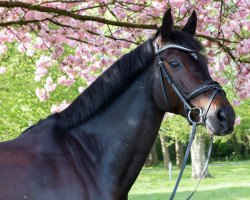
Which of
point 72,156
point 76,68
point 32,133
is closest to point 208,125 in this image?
point 72,156

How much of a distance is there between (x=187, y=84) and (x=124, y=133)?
56 centimetres

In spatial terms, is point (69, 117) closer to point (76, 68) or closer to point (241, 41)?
point (241, 41)

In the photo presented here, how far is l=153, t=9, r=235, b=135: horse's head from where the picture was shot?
3.26m

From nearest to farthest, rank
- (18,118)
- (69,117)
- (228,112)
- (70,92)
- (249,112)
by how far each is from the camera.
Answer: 1. (228,112)
2. (69,117)
3. (18,118)
4. (70,92)
5. (249,112)

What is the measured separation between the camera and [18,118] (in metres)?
16.0

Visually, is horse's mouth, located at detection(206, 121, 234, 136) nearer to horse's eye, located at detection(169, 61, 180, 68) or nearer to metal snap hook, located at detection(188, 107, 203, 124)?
metal snap hook, located at detection(188, 107, 203, 124)

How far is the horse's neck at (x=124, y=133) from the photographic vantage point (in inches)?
135

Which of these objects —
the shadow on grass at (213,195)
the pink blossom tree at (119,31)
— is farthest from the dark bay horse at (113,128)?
the shadow on grass at (213,195)

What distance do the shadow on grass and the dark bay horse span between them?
483 inches

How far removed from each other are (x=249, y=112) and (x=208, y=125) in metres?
23.7

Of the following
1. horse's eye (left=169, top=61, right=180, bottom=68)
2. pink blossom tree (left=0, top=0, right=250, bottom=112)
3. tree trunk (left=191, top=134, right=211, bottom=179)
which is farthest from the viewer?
tree trunk (left=191, top=134, right=211, bottom=179)

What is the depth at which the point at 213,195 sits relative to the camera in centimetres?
1656

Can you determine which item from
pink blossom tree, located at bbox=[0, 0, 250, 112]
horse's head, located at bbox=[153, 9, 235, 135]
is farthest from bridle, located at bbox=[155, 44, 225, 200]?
pink blossom tree, located at bbox=[0, 0, 250, 112]

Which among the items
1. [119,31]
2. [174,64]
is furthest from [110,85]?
[119,31]
